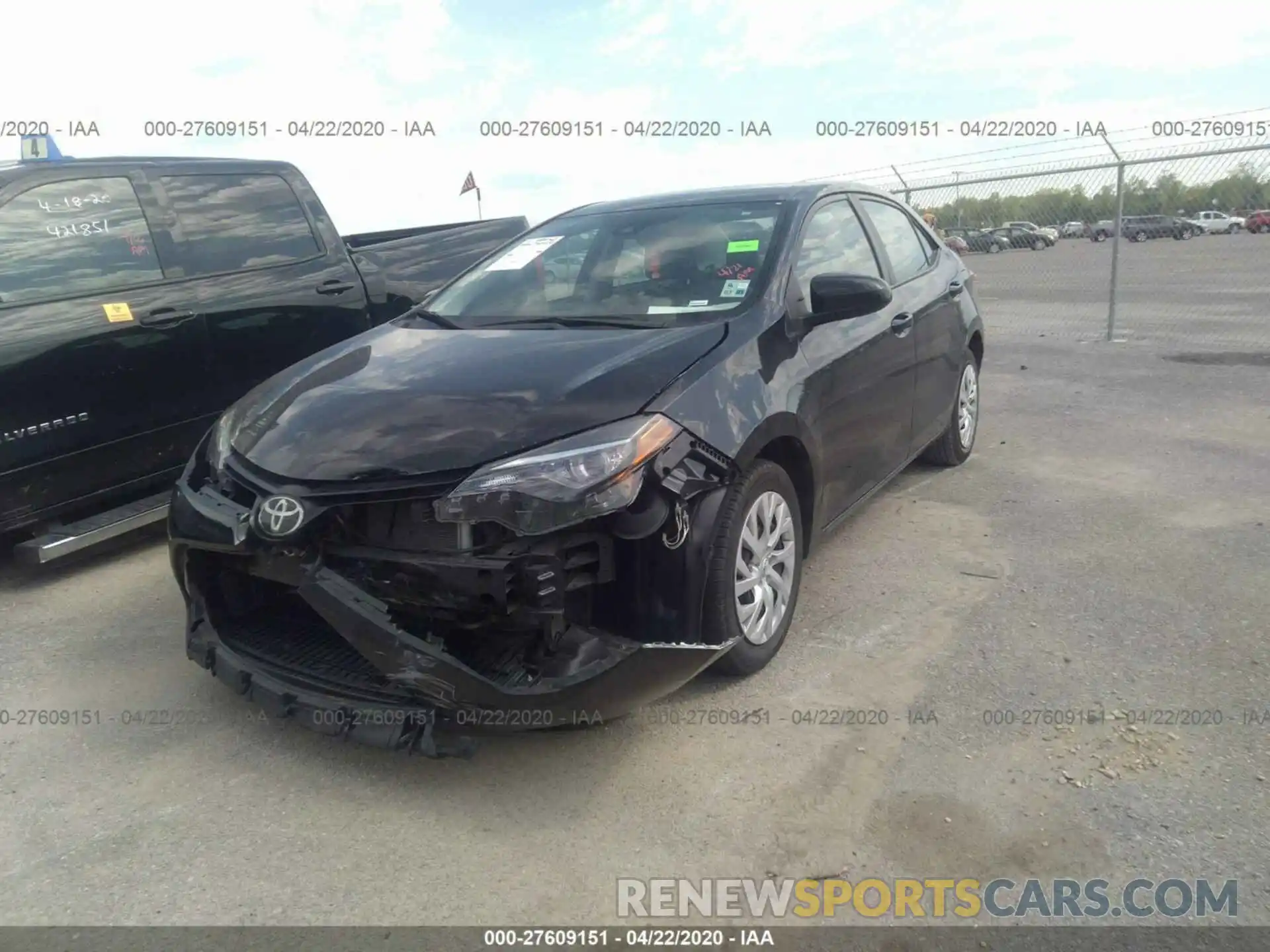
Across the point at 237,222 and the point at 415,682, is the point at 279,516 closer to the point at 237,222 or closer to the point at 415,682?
the point at 415,682

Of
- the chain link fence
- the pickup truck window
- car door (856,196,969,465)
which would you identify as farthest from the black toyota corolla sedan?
the chain link fence

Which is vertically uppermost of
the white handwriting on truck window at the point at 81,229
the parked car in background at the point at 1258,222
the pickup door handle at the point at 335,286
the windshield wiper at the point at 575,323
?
the parked car in background at the point at 1258,222

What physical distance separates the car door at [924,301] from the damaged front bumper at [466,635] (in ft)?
6.92

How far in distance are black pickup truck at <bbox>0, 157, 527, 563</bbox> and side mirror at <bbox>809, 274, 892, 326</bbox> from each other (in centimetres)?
308

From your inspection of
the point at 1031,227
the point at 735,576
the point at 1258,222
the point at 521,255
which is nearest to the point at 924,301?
the point at 521,255

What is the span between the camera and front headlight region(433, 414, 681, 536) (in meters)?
2.59

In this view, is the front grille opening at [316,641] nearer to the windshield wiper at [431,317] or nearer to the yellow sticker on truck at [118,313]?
the windshield wiper at [431,317]

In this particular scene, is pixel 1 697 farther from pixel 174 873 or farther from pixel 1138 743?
pixel 1138 743

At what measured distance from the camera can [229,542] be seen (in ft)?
9.43

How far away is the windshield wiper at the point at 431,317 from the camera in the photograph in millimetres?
3883

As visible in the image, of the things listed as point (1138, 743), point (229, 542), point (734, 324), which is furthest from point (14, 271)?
point (1138, 743)

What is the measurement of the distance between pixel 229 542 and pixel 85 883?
962 millimetres

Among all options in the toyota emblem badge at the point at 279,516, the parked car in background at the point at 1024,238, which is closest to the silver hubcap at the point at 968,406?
the toyota emblem badge at the point at 279,516

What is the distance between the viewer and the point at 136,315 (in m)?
4.62
